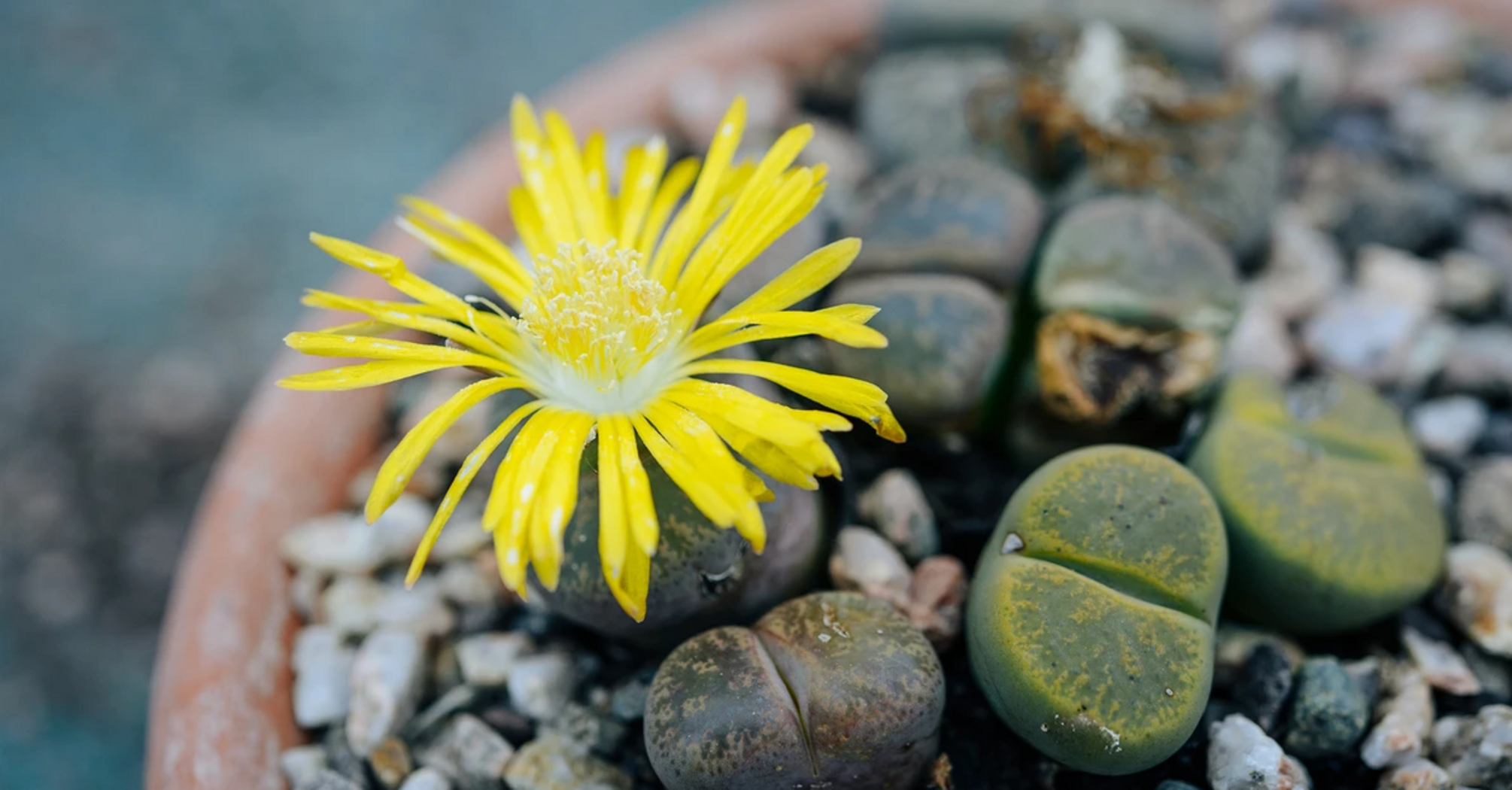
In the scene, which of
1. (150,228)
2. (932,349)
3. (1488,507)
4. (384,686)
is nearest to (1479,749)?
(1488,507)

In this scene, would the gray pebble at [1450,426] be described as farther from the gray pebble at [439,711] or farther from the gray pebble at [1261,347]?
the gray pebble at [439,711]

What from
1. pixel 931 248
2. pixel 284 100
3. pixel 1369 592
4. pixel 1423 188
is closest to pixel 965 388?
pixel 931 248

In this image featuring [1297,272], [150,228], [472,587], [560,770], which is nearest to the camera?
[560,770]

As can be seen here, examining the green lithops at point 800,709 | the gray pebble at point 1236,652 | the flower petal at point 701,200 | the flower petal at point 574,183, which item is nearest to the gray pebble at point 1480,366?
the gray pebble at point 1236,652

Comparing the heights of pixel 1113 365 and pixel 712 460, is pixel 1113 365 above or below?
below

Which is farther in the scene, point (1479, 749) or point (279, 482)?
point (279, 482)

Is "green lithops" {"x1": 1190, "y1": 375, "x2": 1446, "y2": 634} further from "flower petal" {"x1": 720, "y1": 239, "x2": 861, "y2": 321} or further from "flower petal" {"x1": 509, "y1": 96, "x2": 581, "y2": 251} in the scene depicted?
"flower petal" {"x1": 509, "y1": 96, "x2": 581, "y2": 251}

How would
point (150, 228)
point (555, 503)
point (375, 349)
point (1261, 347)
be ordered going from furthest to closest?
point (150, 228) < point (1261, 347) < point (375, 349) < point (555, 503)

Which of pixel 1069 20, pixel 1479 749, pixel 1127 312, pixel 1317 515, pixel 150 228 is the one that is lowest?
pixel 1479 749

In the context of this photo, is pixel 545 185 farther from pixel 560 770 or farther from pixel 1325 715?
pixel 1325 715
